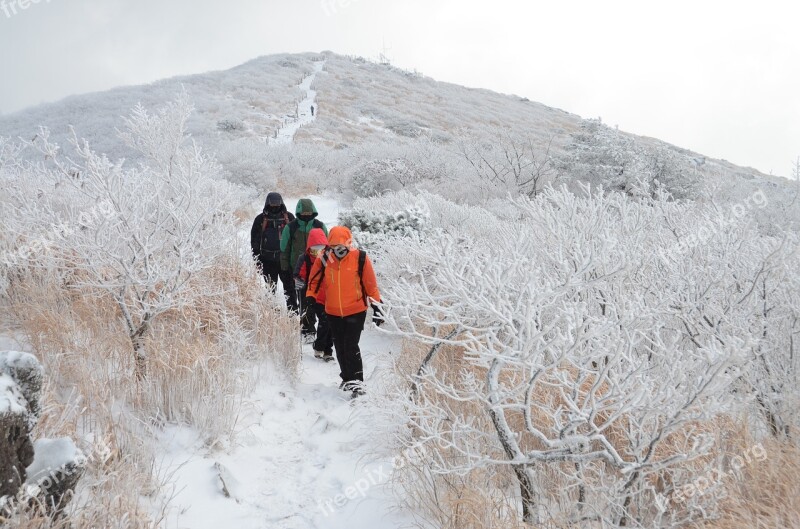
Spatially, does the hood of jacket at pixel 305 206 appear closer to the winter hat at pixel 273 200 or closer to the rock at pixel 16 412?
the winter hat at pixel 273 200

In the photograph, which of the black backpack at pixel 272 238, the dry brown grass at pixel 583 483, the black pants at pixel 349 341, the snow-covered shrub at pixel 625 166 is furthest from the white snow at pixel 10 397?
the snow-covered shrub at pixel 625 166

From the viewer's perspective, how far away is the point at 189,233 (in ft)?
12.9

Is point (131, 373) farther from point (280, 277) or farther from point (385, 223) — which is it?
point (385, 223)

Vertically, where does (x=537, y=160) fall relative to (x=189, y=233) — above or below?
above

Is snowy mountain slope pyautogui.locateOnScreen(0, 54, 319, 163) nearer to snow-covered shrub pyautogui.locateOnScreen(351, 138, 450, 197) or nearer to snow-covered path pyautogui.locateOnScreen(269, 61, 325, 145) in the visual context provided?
snow-covered path pyautogui.locateOnScreen(269, 61, 325, 145)

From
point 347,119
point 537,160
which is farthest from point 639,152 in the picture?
point 347,119

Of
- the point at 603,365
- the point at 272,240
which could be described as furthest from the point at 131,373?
the point at 603,365

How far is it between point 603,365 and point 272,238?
4.40 metres

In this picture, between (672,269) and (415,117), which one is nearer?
(672,269)

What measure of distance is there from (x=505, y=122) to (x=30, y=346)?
40647 mm

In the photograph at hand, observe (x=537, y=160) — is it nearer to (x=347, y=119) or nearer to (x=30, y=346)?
(x=30, y=346)

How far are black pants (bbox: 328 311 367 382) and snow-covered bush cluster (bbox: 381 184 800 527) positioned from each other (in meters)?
0.51

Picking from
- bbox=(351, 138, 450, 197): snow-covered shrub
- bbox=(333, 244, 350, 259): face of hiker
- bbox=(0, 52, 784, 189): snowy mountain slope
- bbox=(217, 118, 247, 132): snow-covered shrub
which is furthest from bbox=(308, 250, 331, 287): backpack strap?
bbox=(217, 118, 247, 132): snow-covered shrub

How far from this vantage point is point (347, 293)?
430 centimetres
